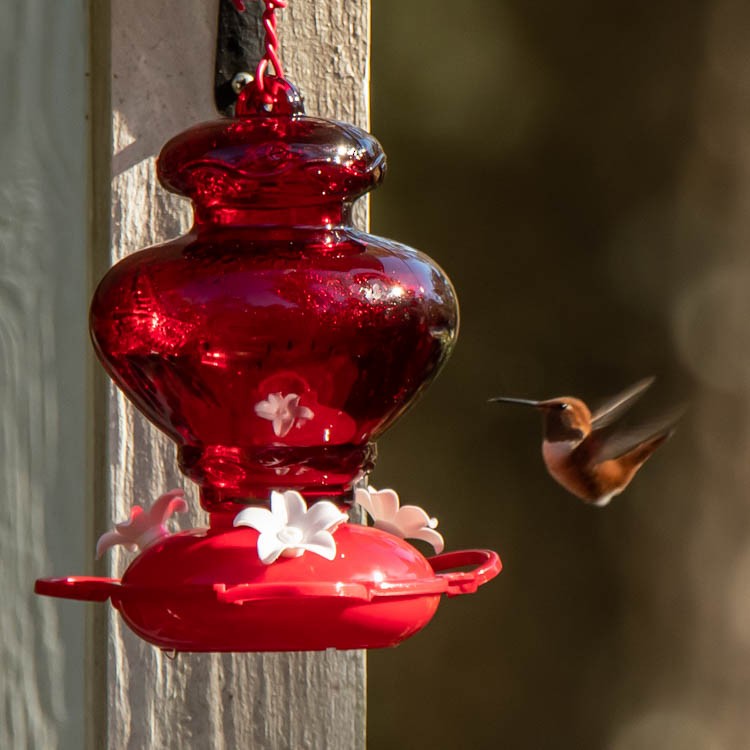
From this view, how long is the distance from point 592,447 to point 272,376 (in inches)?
49.3

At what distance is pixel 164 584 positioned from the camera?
4.30 ft

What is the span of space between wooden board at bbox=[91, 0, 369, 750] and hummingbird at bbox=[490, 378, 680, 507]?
2.58 ft

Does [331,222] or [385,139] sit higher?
[385,139]

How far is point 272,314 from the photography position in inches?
52.8

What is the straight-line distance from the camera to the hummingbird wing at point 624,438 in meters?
2.52

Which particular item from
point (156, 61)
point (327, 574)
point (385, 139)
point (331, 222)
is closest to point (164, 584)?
point (327, 574)

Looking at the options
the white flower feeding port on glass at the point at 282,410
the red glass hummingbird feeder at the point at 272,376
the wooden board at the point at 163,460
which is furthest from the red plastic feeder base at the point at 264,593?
the wooden board at the point at 163,460

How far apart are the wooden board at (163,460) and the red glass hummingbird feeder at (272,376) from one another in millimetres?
261

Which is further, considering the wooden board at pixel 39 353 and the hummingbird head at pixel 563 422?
the hummingbird head at pixel 563 422

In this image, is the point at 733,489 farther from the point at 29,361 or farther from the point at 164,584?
the point at 164,584

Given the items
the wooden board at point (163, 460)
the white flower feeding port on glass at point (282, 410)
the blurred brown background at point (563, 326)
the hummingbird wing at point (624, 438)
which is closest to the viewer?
the white flower feeding port on glass at point (282, 410)

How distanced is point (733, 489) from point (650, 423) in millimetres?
1762

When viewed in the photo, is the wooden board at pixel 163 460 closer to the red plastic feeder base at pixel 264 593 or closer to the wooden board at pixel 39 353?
the wooden board at pixel 39 353

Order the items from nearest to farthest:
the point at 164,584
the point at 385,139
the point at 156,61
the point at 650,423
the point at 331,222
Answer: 1. the point at 164,584
2. the point at 331,222
3. the point at 156,61
4. the point at 650,423
5. the point at 385,139
